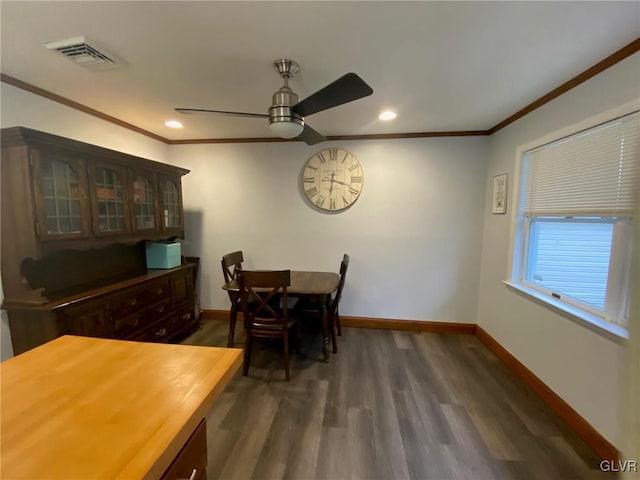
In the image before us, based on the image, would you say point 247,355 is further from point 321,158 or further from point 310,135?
point 321,158

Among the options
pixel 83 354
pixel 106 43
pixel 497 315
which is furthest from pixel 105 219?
pixel 497 315

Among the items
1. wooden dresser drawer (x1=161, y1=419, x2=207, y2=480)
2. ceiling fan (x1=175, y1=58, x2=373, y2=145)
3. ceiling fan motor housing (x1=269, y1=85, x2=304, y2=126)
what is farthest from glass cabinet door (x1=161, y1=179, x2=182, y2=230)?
wooden dresser drawer (x1=161, y1=419, x2=207, y2=480)

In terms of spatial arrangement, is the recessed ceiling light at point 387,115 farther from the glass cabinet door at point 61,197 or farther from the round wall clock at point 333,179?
the glass cabinet door at point 61,197

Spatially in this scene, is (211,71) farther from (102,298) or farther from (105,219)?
(102,298)

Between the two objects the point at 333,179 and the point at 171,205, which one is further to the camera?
the point at 333,179

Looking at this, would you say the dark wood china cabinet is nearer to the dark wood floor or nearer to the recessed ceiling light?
the dark wood floor

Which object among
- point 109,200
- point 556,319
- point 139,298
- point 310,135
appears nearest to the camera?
point 556,319

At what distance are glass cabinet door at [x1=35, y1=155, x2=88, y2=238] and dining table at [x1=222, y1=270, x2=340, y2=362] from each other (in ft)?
3.89

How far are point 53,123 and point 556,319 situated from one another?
4.17 metres

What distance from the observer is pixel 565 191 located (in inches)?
80.2

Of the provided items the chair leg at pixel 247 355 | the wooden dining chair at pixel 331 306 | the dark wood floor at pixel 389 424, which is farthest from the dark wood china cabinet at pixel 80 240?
the wooden dining chair at pixel 331 306

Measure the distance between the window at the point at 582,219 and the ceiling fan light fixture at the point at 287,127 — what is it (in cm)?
174

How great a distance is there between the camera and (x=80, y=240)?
2.04 meters

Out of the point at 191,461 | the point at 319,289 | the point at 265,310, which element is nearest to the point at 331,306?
the point at 319,289
